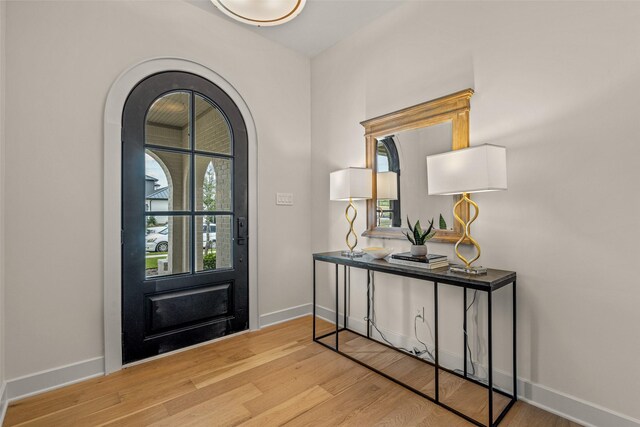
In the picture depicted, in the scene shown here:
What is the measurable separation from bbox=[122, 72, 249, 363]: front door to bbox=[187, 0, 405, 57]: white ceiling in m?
0.78

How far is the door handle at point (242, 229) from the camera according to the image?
8.77 feet

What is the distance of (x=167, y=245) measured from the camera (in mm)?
2318

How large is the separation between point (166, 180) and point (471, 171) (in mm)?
2057

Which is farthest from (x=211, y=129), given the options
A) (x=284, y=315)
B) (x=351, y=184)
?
(x=284, y=315)

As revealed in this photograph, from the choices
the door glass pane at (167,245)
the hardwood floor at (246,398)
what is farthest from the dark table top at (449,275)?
the door glass pane at (167,245)

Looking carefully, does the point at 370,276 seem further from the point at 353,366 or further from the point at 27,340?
the point at 27,340

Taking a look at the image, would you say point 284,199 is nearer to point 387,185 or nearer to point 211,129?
point 211,129

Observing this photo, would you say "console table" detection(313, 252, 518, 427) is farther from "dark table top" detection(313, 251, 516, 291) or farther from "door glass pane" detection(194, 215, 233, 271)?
"door glass pane" detection(194, 215, 233, 271)

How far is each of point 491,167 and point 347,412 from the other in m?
1.50

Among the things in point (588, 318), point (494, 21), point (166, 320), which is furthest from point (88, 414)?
point (494, 21)

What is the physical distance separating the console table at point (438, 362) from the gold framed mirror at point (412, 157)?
1.25 ft

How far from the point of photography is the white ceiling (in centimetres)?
240

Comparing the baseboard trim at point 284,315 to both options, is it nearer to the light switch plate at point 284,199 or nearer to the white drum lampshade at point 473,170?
the light switch plate at point 284,199

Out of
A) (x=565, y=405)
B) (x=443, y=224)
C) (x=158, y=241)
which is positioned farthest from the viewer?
(x=158, y=241)
